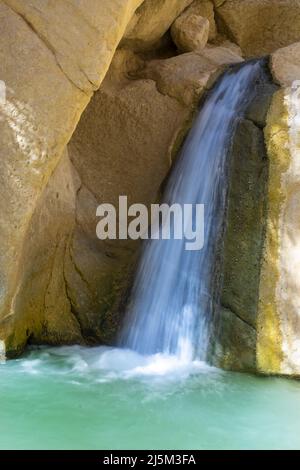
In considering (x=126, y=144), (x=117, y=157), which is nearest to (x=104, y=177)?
(x=117, y=157)

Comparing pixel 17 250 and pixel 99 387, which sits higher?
pixel 17 250

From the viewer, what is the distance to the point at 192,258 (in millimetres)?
6031

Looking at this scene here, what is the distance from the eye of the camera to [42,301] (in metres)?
6.11

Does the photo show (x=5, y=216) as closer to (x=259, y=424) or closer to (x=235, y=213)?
(x=235, y=213)

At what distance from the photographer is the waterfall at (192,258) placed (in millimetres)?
5723

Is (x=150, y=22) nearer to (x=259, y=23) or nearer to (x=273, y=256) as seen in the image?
(x=259, y=23)

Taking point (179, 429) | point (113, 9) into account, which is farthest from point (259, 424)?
point (113, 9)

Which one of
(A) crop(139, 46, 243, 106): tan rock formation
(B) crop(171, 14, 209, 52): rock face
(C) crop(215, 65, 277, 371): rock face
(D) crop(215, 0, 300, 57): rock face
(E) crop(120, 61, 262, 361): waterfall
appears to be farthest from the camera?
(D) crop(215, 0, 300, 57): rock face

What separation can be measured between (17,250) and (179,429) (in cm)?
212

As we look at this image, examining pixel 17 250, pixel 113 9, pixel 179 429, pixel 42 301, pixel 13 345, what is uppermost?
pixel 113 9

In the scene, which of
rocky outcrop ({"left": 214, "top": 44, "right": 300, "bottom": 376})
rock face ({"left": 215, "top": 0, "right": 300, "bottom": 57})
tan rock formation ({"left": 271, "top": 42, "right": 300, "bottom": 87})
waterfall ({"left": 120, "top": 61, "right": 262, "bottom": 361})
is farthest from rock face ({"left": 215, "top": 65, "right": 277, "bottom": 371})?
rock face ({"left": 215, "top": 0, "right": 300, "bottom": 57})

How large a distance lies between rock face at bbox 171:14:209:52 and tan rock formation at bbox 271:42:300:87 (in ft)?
6.31

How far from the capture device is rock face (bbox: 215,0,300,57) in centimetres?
946

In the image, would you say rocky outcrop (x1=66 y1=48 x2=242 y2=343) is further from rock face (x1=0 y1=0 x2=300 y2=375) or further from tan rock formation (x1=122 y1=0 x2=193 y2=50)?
tan rock formation (x1=122 y1=0 x2=193 y2=50)
